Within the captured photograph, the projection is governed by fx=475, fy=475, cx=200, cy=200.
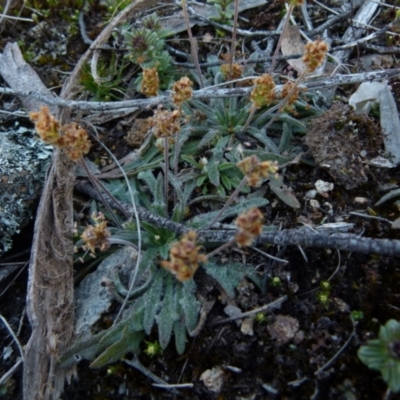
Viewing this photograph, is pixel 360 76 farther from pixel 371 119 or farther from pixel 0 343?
pixel 0 343

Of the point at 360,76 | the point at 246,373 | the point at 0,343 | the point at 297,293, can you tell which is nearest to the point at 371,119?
the point at 360,76

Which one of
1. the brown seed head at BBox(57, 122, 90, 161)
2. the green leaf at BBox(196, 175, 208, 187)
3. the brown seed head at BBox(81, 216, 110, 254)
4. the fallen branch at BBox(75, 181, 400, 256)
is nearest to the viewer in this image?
the fallen branch at BBox(75, 181, 400, 256)

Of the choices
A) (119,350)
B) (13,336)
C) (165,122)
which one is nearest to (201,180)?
(165,122)

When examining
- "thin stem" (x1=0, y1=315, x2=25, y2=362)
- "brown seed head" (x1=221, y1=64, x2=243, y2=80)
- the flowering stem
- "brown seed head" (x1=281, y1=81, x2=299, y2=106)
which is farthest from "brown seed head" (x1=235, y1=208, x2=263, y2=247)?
"brown seed head" (x1=221, y1=64, x2=243, y2=80)

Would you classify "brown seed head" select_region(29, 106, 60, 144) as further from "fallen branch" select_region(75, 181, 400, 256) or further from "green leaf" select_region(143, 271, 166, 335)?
"green leaf" select_region(143, 271, 166, 335)

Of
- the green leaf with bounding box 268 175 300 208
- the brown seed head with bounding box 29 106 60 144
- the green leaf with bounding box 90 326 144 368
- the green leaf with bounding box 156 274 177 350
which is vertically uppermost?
the brown seed head with bounding box 29 106 60 144

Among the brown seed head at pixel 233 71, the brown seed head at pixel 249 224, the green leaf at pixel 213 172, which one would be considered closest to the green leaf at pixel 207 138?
the green leaf at pixel 213 172
